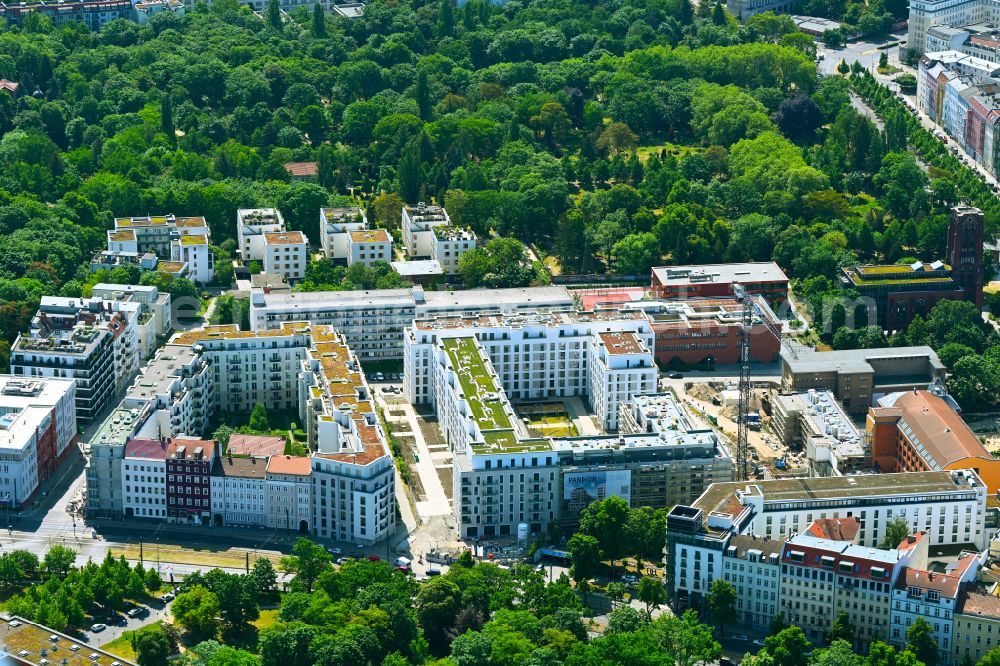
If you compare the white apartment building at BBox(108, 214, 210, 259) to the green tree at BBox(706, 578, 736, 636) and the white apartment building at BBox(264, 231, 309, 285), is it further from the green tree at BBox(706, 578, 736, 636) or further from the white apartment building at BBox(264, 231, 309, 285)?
the green tree at BBox(706, 578, 736, 636)

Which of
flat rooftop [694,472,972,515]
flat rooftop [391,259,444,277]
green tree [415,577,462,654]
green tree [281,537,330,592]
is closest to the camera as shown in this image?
green tree [415,577,462,654]

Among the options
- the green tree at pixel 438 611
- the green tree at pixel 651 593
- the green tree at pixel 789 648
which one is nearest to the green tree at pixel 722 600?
the green tree at pixel 651 593

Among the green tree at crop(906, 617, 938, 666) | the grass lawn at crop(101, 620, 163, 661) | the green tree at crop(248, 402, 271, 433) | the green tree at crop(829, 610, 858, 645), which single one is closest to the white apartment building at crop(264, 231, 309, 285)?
the green tree at crop(248, 402, 271, 433)

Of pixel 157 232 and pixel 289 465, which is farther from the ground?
pixel 157 232

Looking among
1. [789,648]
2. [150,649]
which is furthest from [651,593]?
[150,649]

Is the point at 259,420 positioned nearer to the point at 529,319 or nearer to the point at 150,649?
the point at 529,319

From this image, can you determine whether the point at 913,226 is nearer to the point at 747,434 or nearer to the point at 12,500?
the point at 747,434
